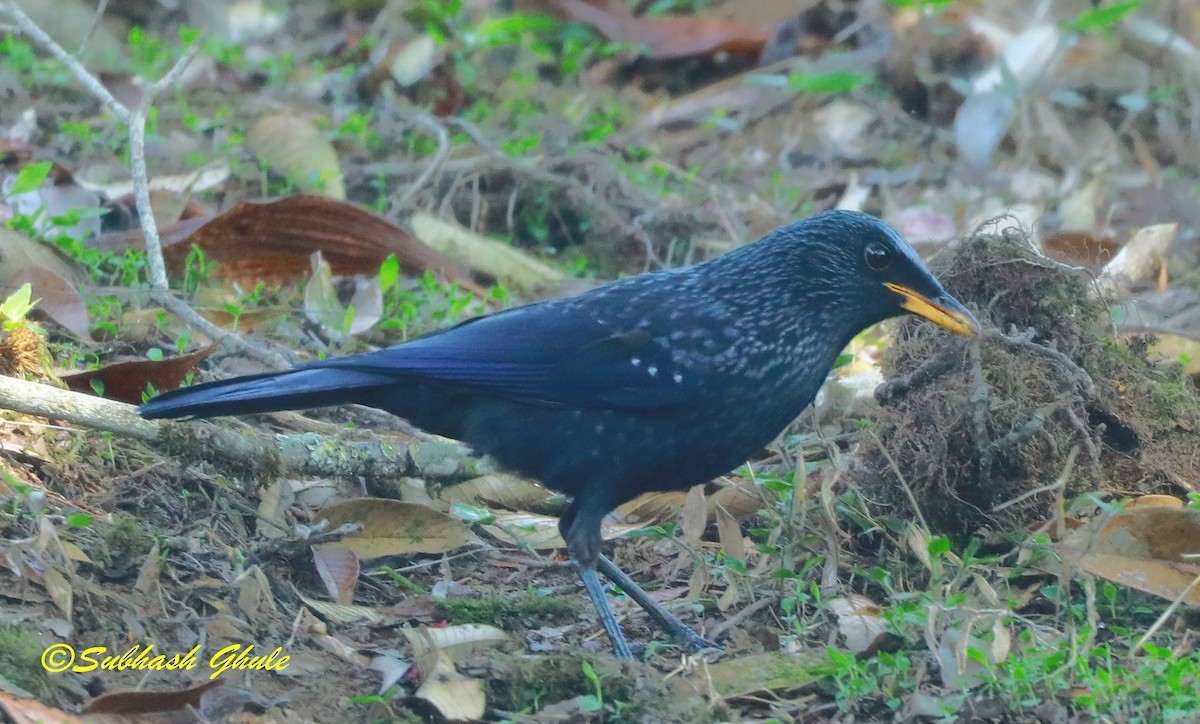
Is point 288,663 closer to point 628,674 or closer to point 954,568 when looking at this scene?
point 628,674

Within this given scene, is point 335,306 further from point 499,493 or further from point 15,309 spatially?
point 15,309

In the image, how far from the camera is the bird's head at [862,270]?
3801mm

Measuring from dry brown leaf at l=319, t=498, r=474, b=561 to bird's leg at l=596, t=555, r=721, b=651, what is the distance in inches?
16.3

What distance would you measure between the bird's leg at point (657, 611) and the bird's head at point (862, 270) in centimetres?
93

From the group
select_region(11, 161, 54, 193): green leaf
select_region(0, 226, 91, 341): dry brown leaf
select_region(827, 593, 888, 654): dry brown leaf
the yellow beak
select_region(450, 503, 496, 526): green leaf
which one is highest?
select_region(11, 161, 54, 193): green leaf

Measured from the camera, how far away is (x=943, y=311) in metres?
3.74

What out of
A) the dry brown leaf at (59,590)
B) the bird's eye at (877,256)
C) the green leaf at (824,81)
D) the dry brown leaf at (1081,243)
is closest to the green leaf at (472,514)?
the dry brown leaf at (59,590)

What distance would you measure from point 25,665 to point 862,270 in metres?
2.32

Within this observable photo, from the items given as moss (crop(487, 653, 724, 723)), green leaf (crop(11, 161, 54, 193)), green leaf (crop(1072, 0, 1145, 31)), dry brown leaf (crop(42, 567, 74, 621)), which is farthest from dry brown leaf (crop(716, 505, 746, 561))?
green leaf (crop(1072, 0, 1145, 31))

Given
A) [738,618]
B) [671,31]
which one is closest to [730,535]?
[738,618]

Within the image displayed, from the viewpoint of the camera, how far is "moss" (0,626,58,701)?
9.25ft

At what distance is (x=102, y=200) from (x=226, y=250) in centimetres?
78

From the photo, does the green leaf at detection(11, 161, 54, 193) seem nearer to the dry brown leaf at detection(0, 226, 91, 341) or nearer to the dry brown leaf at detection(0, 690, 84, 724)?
the dry brown leaf at detection(0, 226, 91, 341)

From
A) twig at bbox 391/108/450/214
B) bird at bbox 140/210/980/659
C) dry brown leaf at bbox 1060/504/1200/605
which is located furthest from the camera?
twig at bbox 391/108/450/214
